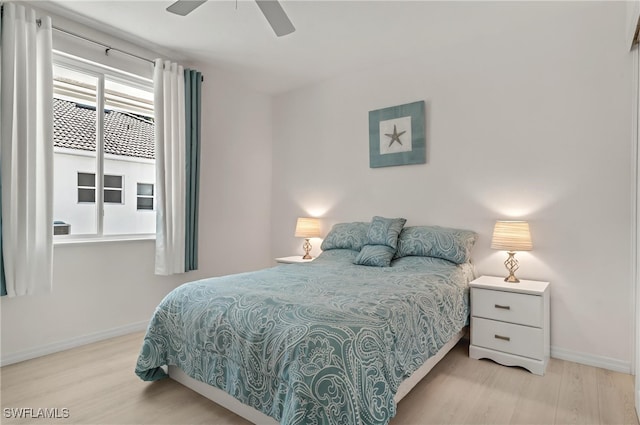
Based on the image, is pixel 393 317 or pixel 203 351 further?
pixel 203 351

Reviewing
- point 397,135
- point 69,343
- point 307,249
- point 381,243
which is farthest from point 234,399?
point 397,135

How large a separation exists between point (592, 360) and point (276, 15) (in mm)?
3165

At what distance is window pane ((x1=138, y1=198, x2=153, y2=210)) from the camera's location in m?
3.36

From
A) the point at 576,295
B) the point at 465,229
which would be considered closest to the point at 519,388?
the point at 576,295

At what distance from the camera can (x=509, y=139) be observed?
112 inches

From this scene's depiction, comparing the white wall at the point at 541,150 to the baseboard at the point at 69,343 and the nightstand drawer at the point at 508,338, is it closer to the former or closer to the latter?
the nightstand drawer at the point at 508,338

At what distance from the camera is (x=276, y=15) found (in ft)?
6.68

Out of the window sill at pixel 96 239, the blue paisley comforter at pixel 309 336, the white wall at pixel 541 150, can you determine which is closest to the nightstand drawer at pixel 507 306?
the blue paisley comforter at pixel 309 336

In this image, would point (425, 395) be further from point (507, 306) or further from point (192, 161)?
point (192, 161)

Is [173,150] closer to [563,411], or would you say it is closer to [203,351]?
[203,351]

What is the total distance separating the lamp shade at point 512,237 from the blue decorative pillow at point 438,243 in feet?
0.80

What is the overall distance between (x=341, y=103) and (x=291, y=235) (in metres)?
1.71

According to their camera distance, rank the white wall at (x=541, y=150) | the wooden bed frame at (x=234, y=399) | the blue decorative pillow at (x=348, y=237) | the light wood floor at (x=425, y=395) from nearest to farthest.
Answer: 1. the wooden bed frame at (x=234, y=399)
2. the light wood floor at (x=425, y=395)
3. the white wall at (x=541, y=150)
4. the blue decorative pillow at (x=348, y=237)

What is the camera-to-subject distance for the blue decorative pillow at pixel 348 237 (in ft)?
10.8
